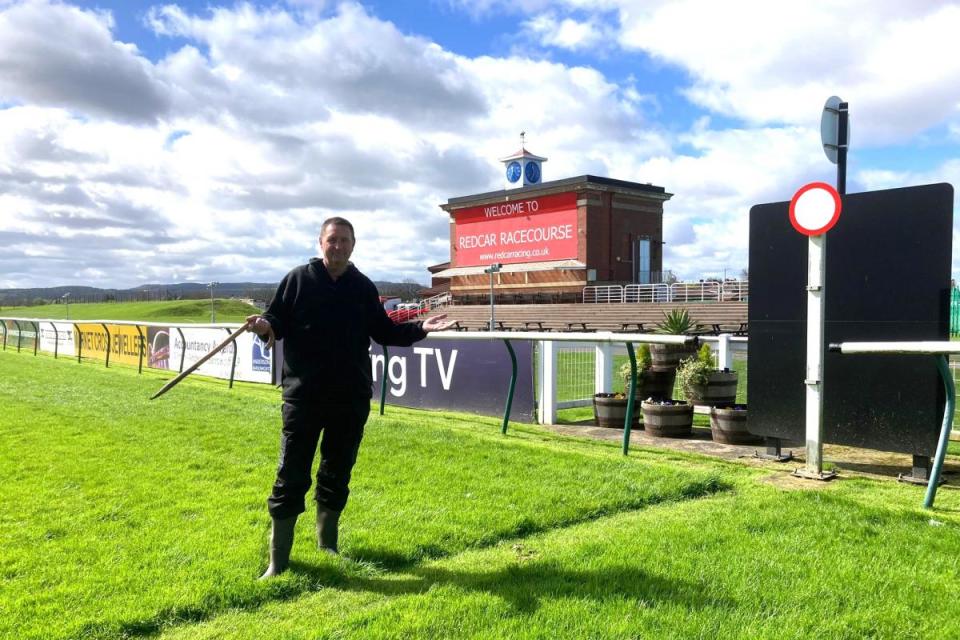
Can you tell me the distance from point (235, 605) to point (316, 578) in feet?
1.36

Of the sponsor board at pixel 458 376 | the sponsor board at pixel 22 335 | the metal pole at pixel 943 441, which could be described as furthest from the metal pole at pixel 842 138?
the sponsor board at pixel 22 335

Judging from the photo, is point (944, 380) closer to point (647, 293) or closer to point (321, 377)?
point (321, 377)

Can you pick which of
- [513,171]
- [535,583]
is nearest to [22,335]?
[535,583]

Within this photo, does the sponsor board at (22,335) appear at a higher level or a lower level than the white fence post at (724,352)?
lower

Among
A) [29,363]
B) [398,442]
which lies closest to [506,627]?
[398,442]

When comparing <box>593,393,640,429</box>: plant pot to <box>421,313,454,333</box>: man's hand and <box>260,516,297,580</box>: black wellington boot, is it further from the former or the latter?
<box>260,516,297,580</box>: black wellington boot

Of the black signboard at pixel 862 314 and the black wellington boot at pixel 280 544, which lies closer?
the black wellington boot at pixel 280 544

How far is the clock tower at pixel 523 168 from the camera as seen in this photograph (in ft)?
157

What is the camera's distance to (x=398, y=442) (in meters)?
7.00

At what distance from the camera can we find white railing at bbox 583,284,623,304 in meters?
39.1

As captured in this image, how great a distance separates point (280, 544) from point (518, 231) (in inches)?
1680

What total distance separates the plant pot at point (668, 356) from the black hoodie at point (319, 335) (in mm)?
5763

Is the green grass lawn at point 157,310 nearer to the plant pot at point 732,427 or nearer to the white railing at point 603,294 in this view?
the white railing at point 603,294

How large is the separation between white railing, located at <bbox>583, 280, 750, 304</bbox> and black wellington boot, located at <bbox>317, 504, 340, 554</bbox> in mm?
28273
